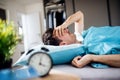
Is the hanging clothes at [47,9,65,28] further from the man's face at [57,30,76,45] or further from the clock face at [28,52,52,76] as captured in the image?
the clock face at [28,52,52,76]

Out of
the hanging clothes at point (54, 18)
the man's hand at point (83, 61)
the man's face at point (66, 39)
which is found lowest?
the man's hand at point (83, 61)

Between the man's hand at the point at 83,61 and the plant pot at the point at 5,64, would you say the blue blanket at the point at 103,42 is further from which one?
the plant pot at the point at 5,64

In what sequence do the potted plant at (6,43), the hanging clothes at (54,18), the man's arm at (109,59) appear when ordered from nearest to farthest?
the potted plant at (6,43) < the man's arm at (109,59) < the hanging clothes at (54,18)

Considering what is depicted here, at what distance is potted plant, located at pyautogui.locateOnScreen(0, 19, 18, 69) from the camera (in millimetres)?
475

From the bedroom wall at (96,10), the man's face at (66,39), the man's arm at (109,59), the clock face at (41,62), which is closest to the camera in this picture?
the clock face at (41,62)

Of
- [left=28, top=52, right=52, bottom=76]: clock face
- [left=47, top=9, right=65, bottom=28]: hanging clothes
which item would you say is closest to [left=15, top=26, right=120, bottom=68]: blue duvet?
[left=28, top=52, right=52, bottom=76]: clock face

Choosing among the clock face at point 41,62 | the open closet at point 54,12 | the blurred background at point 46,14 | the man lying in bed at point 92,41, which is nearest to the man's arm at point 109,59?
the man lying in bed at point 92,41

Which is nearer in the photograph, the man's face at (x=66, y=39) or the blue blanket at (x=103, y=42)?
the blue blanket at (x=103, y=42)

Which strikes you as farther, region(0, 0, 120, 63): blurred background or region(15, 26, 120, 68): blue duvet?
region(0, 0, 120, 63): blurred background

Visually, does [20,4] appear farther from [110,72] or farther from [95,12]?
[110,72]

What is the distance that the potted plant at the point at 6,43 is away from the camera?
48cm

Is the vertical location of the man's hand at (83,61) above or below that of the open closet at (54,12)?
below

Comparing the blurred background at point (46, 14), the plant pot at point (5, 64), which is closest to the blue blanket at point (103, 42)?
the plant pot at point (5, 64)

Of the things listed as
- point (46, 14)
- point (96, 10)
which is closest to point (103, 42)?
point (96, 10)
